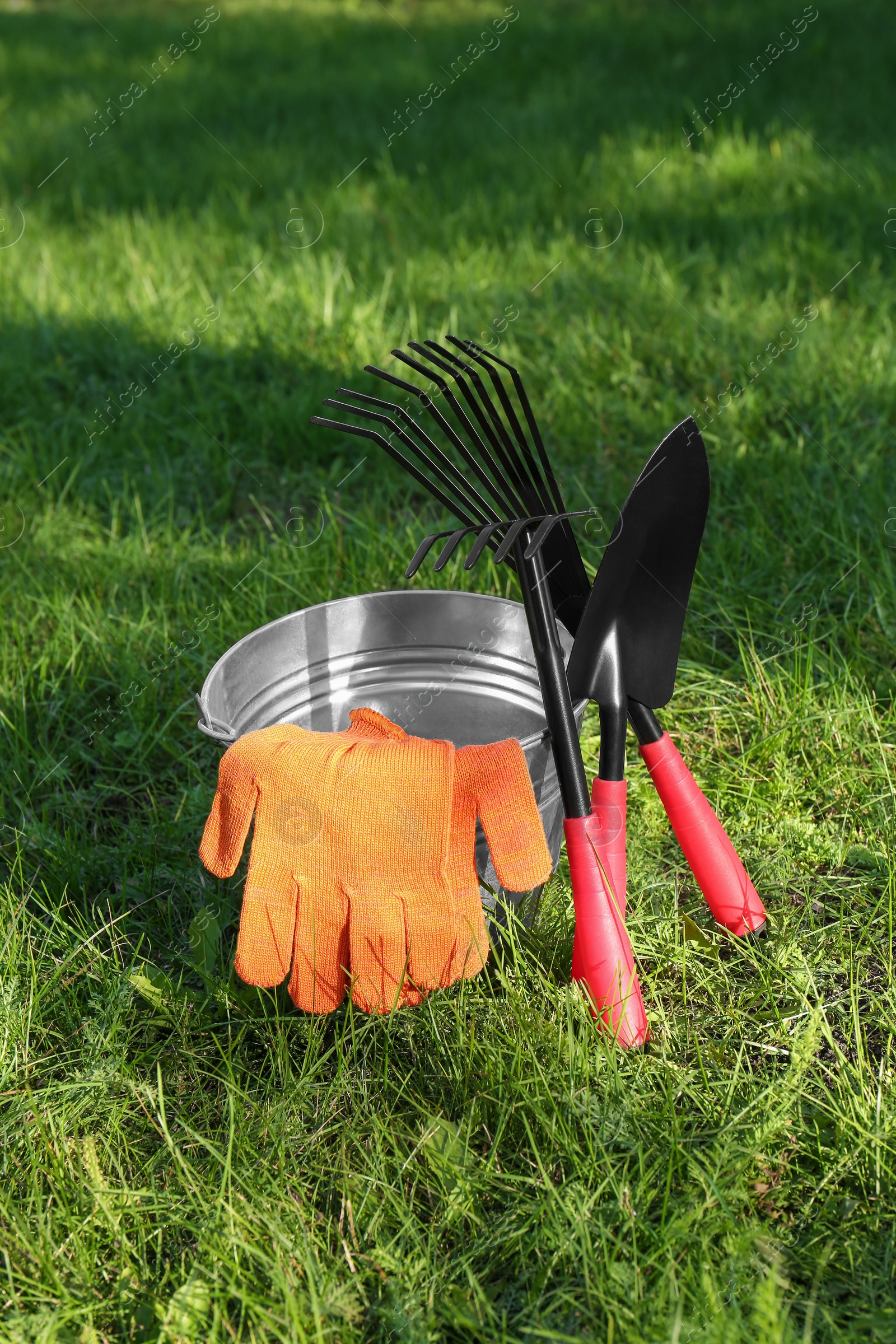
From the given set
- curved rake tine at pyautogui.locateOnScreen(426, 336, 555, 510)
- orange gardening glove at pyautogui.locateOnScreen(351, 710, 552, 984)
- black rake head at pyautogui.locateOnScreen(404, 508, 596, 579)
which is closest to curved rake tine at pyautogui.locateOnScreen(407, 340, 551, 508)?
curved rake tine at pyautogui.locateOnScreen(426, 336, 555, 510)

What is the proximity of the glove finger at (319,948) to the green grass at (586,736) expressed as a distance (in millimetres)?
82

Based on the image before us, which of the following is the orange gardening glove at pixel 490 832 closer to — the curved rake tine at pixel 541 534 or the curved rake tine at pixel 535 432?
the curved rake tine at pixel 541 534

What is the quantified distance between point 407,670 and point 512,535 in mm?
553

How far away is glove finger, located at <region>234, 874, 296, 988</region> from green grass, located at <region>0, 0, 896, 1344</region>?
121 millimetres

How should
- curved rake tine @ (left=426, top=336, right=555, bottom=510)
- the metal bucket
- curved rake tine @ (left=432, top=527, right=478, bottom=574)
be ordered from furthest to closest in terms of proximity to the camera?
the metal bucket
curved rake tine @ (left=426, top=336, right=555, bottom=510)
curved rake tine @ (left=432, top=527, right=478, bottom=574)

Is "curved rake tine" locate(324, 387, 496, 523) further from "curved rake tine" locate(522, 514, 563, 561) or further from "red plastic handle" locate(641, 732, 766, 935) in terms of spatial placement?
"red plastic handle" locate(641, 732, 766, 935)

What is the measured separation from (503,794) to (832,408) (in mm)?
2021

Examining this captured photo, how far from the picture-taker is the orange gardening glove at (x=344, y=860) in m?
1.35

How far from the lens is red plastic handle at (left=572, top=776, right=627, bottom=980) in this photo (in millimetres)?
1368

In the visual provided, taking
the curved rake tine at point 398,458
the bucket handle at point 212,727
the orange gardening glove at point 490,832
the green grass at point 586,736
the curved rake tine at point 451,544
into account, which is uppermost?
the curved rake tine at point 398,458

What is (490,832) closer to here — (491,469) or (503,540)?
(503,540)

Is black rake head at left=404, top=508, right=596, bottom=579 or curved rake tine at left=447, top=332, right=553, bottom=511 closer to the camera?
black rake head at left=404, top=508, right=596, bottom=579

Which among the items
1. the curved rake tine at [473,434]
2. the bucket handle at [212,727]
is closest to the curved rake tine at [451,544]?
the curved rake tine at [473,434]

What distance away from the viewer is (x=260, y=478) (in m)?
2.92
